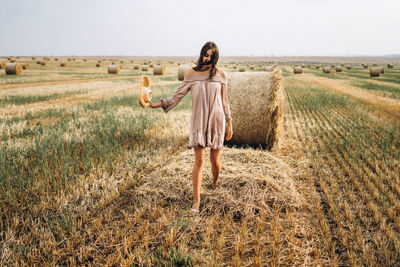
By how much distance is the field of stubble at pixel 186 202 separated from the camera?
9.68ft

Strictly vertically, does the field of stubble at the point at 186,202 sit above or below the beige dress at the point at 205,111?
below

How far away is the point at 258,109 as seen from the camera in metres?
6.49

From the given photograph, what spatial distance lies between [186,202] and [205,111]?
4.61ft

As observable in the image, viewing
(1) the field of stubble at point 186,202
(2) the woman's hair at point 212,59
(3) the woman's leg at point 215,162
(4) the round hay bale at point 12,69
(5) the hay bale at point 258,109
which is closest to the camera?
(1) the field of stubble at point 186,202

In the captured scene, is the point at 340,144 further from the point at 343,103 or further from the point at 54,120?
the point at 54,120

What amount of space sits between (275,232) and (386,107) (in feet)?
35.6

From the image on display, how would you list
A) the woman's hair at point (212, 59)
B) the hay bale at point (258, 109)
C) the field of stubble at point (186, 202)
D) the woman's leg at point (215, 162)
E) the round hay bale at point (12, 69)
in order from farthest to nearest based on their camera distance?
1. the round hay bale at point (12, 69)
2. the hay bale at point (258, 109)
3. the woman's leg at point (215, 162)
4. the woman's hair at point (212, 59)
5. the field of stubble at point (186, 202)

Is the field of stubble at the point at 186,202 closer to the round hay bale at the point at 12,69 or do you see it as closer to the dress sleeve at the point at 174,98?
the dress sleeve at the point at 174,98

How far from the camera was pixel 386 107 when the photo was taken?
37.4 feet

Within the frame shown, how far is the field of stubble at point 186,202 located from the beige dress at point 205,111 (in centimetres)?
99

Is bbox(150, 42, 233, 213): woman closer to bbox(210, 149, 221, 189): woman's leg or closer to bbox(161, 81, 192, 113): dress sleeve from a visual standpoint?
bbox(161, 81, 192, 113): dress sleeve

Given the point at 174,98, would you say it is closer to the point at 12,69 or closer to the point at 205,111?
the point at 205,111

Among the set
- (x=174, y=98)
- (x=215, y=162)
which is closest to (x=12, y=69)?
(x=174, y=98)

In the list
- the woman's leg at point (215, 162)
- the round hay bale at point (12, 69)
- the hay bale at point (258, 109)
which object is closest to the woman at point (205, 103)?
the woman's leg at point (215, 162)
